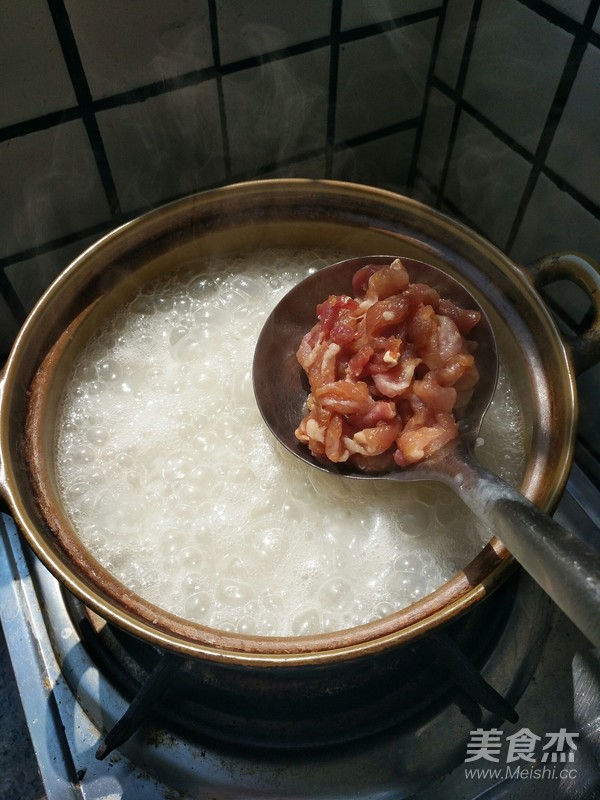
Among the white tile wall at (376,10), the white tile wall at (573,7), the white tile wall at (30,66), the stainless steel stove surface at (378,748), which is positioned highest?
the white tile wall at (573,7)

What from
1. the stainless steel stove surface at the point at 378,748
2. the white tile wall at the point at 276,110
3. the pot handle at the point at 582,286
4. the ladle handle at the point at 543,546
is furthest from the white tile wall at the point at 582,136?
the stainless steel stove surface at the point at 378,748

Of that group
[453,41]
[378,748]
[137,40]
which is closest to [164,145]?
[137,40]

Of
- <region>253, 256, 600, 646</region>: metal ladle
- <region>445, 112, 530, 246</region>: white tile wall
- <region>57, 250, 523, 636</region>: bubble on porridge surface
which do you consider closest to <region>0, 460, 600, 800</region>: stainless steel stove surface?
<region>57, 250, 523, 636</region>: bubble on porridge surface

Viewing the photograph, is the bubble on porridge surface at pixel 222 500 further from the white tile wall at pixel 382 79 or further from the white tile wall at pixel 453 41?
the white tile wall at pixel 453 41

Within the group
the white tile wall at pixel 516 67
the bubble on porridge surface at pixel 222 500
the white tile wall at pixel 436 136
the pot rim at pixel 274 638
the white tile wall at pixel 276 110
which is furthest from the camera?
the white tile wall at pixel 436 136

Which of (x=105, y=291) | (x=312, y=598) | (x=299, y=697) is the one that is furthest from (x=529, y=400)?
(x=105, y=291)

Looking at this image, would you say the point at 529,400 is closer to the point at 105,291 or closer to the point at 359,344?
the point at 359,344

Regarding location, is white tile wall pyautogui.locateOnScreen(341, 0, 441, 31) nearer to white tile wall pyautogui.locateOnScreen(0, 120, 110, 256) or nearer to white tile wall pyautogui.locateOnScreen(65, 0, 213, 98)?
white tile wall pyautogui.locateOnScreen(65, 0, 213, 98)
